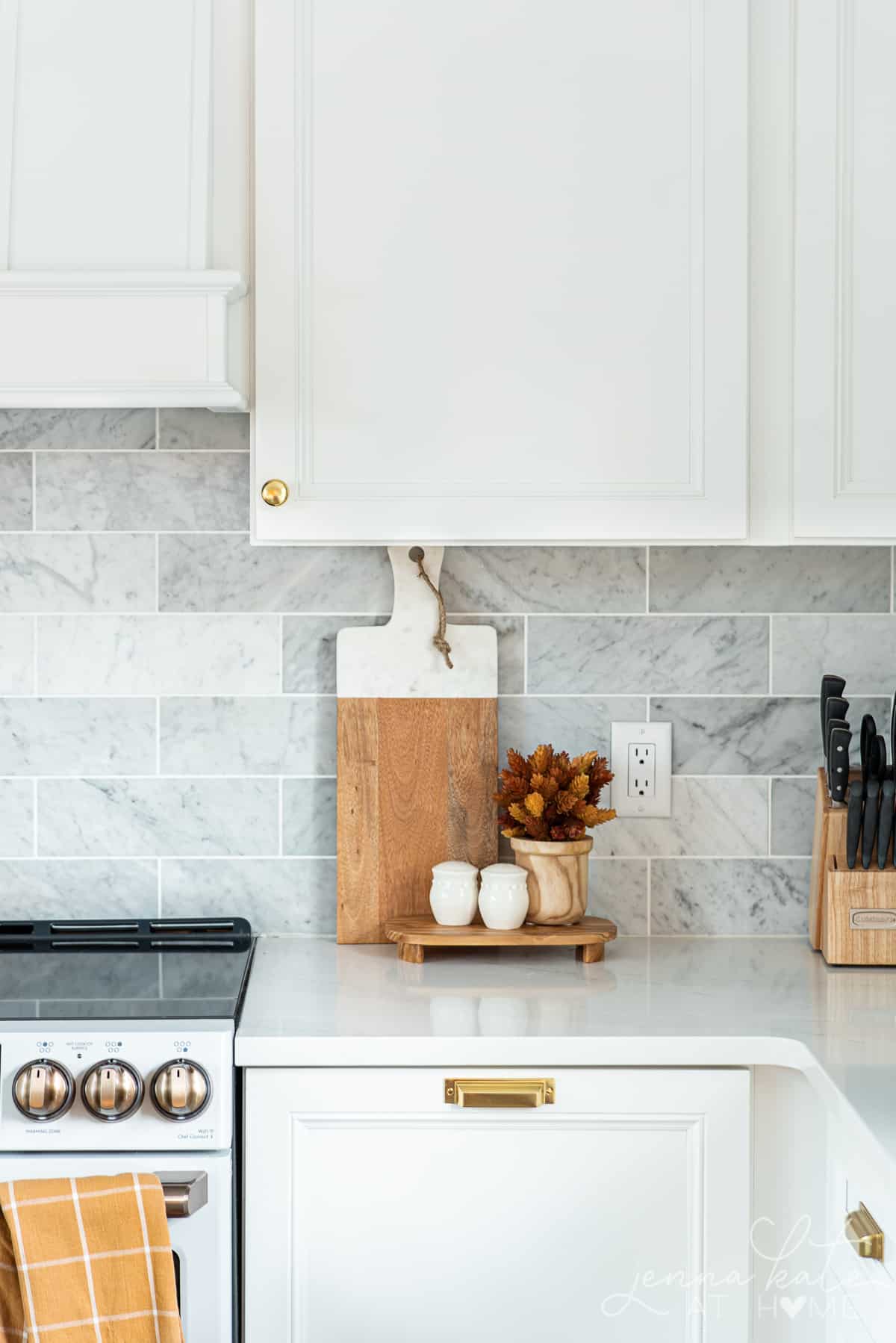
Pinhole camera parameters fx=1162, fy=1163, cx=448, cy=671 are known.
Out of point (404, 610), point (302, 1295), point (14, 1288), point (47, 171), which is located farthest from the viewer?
point (404, 610)

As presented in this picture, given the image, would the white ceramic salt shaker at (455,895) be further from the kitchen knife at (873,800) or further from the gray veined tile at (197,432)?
the gray veined tile at (197,432)

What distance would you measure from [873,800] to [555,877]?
444mm

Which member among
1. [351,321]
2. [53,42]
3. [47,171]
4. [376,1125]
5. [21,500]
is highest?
[53,42]

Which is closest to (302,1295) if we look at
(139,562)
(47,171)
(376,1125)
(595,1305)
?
(376,1125)

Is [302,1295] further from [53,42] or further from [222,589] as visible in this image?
[53,42]

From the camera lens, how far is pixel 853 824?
1.59 metres

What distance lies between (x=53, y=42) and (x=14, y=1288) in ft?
4.55

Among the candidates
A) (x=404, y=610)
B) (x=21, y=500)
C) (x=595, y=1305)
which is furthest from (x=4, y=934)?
(x=595, y=1305)

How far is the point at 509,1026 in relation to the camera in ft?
4.24

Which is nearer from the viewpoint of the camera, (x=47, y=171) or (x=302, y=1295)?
(x=302, y=1295)

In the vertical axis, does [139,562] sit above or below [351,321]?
below

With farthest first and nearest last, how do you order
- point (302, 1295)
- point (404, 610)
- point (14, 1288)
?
point (404, 610)
point (302, 1295)
point (14, 1288)

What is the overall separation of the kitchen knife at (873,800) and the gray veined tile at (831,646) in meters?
0.17

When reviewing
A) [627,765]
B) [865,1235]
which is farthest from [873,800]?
[865,1235]
